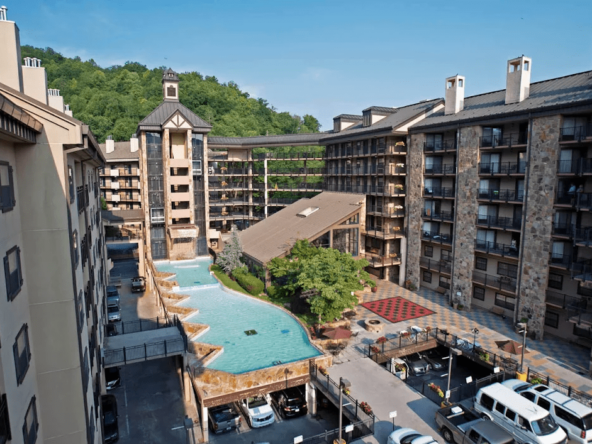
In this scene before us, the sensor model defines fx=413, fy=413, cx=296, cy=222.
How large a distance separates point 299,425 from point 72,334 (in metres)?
16.3

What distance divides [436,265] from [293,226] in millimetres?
16082

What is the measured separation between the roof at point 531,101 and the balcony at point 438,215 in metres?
8.79

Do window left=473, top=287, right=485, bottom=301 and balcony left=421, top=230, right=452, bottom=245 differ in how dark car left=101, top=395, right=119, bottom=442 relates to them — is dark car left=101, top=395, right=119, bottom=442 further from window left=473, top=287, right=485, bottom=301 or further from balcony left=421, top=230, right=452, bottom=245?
balcony left=421, top=230, right=452, bottom=245

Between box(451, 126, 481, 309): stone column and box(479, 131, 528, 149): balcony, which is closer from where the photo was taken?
box(479, 131, 528, 149): balcony

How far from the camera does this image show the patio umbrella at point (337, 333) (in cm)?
3111

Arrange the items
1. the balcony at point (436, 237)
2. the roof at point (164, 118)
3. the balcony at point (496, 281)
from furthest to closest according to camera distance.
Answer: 1. the roof at point (164, 118)
2. the balcony at point (436, 237)
3. the balcony at point (496, 281)

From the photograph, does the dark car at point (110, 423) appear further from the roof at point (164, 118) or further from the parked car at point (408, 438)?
the roof at point (164, 118)

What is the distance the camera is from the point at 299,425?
25203 millimetres

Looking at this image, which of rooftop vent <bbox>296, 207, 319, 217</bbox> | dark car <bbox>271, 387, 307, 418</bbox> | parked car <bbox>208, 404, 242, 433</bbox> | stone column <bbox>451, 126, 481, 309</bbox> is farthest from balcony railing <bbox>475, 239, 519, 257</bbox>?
parked car <bbox>208, 404, 242, 433</bbox>

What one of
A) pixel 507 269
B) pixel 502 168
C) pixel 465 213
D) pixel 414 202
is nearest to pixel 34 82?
pixel 502 168

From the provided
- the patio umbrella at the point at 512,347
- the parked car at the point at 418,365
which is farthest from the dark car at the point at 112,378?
the patio umbrella at the point at 512,347

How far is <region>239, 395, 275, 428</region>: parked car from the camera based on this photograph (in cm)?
2473

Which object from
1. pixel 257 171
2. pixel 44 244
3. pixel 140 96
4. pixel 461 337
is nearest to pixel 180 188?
pixel 257 171

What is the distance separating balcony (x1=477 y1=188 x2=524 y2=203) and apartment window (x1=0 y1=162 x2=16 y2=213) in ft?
113
